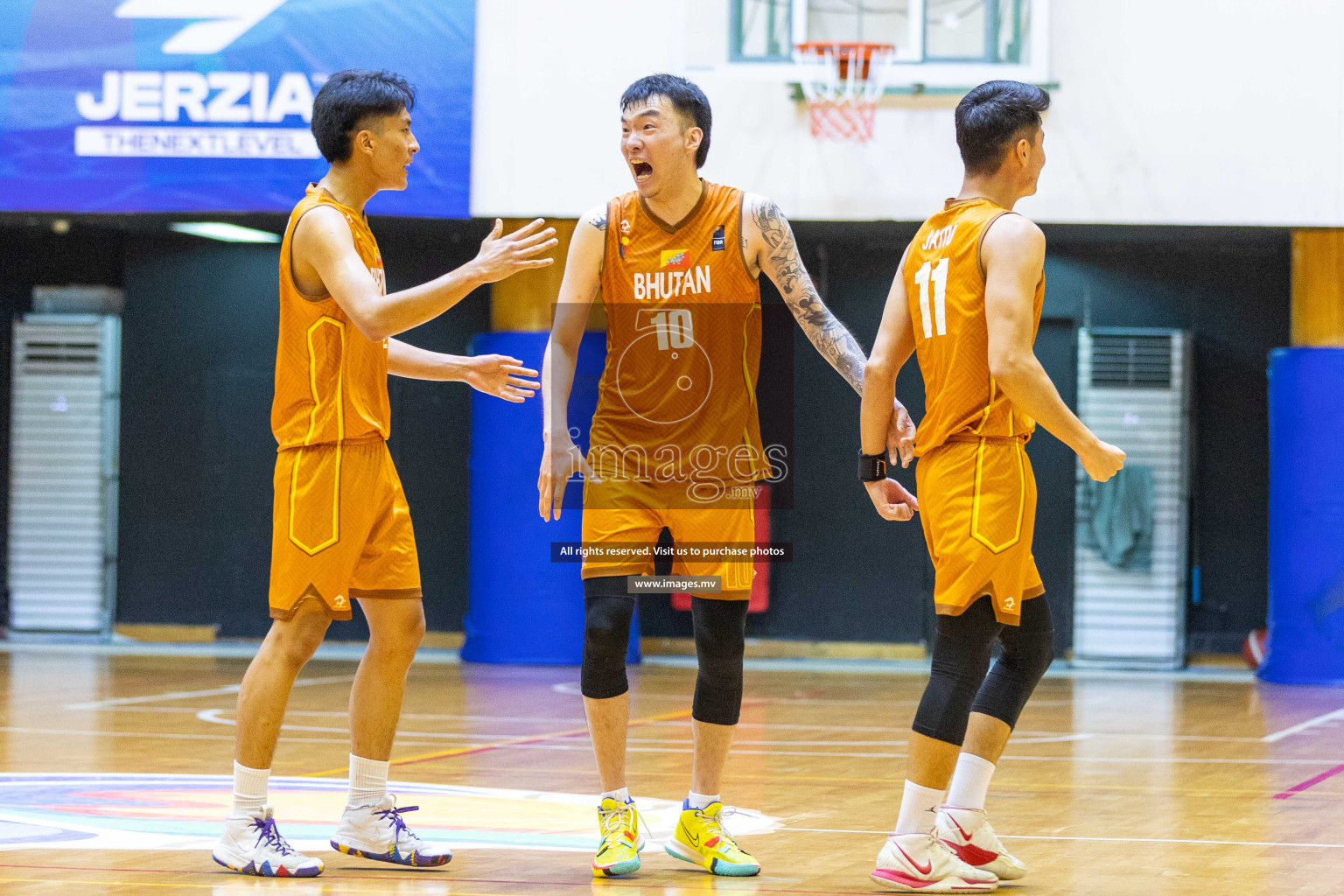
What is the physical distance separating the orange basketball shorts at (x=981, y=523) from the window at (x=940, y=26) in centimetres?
681

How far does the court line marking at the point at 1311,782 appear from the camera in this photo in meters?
5.42

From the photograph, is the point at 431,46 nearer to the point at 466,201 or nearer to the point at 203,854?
the point at 466,201

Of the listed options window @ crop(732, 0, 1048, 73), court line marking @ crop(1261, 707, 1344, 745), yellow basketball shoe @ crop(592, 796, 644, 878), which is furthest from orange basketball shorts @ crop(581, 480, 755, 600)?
window @ crop(732, 0, 1048, 73)

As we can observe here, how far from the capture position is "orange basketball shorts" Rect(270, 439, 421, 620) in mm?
3791

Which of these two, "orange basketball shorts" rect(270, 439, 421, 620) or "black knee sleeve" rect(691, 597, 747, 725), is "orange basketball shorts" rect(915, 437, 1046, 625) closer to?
"black knee sleeve" rect(691, 597, 747, 725)

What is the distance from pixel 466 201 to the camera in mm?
10492

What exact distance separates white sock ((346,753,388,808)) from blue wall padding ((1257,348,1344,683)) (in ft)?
Result: 26.8

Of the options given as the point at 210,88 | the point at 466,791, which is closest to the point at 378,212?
the point at 210,88

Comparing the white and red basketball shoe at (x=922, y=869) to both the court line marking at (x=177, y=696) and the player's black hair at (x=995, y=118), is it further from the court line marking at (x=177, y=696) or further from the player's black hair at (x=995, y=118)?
the court line marking at (x=177, y=696)

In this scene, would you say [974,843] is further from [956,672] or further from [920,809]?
[956,672]

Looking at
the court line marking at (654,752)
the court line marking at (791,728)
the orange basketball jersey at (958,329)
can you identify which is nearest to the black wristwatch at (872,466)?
the orange basketball jersey at (958,329)

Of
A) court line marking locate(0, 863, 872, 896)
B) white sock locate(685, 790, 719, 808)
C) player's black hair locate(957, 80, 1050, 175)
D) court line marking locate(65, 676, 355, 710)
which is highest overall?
player's black hair locate(957, 80, 1050, 175)

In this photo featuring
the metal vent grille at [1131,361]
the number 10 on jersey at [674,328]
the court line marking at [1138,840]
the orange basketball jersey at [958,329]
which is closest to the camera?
the orange basketball jersey at [958,329]

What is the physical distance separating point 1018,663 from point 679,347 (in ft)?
3.70
